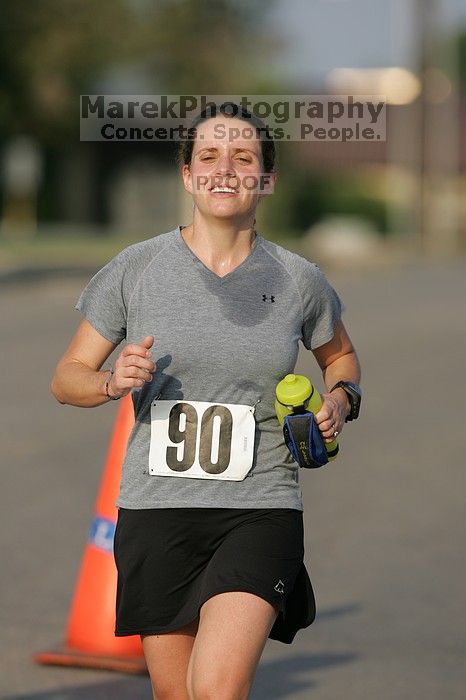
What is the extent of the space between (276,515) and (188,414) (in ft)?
1.13

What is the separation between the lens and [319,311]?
438 cm

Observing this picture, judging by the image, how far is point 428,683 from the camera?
19.5ft

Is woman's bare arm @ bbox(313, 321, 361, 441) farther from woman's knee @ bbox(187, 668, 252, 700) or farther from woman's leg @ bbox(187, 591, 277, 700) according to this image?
woman's knee @ bbox(187, 668, 252, 700)

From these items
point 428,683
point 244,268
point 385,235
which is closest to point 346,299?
point 428,683

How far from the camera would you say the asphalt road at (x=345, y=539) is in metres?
6.02

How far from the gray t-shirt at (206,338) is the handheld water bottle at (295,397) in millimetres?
97

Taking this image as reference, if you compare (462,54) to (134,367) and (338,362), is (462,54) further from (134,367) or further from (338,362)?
(134,367)

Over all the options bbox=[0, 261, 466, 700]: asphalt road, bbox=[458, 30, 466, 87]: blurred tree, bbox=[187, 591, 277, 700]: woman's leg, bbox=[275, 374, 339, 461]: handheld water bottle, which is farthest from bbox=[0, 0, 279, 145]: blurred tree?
bbox=[458, 30, 466, 87]: blurred tree

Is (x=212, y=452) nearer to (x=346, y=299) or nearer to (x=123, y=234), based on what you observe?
(x=346, y=299)

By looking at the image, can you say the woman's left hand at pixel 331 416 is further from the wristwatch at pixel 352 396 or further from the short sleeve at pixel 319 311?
the short sleeve at pixel 319 311

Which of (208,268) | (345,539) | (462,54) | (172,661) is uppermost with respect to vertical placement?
(462,54)

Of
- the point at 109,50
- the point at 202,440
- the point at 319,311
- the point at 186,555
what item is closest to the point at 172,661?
the point at 186,555

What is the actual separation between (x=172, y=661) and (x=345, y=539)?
4.32m

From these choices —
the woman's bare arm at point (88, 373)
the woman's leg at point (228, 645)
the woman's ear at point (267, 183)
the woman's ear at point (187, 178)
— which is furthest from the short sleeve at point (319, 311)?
the woman's leg at point (228, 645)
